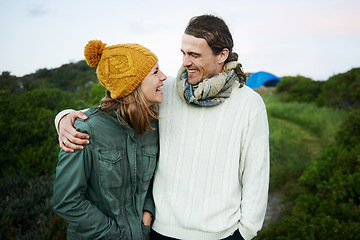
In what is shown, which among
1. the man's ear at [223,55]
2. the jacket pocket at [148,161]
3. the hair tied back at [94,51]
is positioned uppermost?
the hair tied back at [94,51]

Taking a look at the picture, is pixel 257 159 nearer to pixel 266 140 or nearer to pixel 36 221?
pixel 266 140

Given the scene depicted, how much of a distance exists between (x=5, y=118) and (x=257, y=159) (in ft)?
16.1

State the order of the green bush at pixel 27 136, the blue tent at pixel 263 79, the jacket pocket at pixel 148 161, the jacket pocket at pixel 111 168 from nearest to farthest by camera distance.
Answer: the jacket pocket at pixel 111 168 → the jacket pocket at pixel 148 161 → the green bush at pixel 27 136 → the blue tent at pixel 263 79

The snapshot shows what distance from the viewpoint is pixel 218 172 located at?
6.91 feet

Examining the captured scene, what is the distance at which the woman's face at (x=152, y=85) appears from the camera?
2.02 metres

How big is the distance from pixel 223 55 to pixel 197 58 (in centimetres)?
24

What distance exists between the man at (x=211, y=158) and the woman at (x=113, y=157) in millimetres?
209

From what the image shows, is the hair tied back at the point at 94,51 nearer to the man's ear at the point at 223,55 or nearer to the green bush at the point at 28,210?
the man's ear at the point at 223,55

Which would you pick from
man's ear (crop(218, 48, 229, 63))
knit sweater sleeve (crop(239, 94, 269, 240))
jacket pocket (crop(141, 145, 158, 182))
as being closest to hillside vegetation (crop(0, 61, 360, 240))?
knit sweater sleeve (crop(239, 94, 269, 240))

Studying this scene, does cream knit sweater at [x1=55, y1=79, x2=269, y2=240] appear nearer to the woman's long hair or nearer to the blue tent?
the woman's long hair

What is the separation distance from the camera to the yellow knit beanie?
6.37ft

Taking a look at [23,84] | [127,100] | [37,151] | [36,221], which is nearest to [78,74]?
[23,84]

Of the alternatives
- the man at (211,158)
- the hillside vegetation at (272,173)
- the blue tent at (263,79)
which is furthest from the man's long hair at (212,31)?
the blue tent at (263,79)

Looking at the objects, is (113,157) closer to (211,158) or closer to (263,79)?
(211,158)
